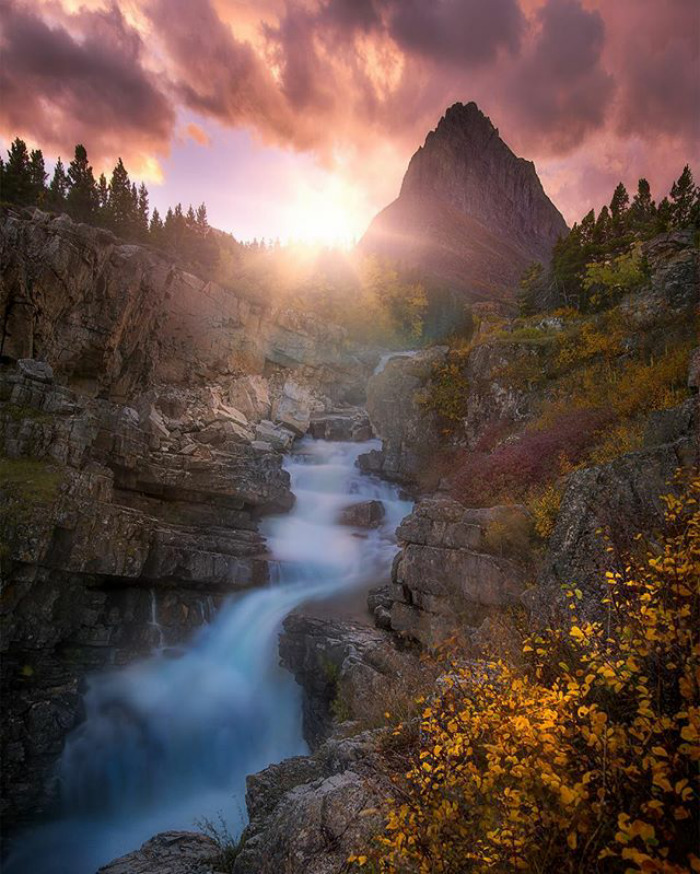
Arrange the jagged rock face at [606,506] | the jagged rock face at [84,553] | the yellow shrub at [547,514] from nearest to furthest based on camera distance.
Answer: the jagged rock face at [606,506] < the yellow shrub at [547,514] < the jagged rock face at [84,553]

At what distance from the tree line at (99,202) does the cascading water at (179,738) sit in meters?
56.1

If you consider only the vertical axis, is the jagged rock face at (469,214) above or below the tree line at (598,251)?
above

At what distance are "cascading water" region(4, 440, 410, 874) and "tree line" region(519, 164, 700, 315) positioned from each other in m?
23.1

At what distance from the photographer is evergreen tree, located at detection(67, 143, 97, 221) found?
177 ft

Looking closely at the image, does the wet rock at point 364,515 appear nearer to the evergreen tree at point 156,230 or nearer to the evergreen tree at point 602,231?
the evergreen tree at point 602,231

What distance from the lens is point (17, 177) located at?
50.7 metres

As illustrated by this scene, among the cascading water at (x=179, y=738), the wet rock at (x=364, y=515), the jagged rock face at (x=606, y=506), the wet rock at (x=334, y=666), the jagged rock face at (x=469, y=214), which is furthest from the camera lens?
the jagged rock face at (x=469, y=214)

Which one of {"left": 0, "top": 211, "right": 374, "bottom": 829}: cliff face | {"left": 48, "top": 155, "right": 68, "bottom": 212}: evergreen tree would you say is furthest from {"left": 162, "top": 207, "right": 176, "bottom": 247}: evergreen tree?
{"left": 0, "top": 211, "right": 374, "bottom": 829}: cliff face

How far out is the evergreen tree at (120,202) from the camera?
54688 mm

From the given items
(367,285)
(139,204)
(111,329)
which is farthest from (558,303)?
(139,204)

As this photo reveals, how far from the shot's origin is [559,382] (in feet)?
62.4

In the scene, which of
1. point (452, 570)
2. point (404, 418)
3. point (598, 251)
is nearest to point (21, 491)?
point (452, 570)

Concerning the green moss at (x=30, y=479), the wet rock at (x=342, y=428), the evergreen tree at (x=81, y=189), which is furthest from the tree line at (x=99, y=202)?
the green moss at (x=30, y=479)

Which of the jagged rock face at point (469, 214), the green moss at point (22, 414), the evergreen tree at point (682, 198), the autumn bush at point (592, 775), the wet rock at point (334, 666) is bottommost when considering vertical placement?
the wet rock at point (334, 666)
